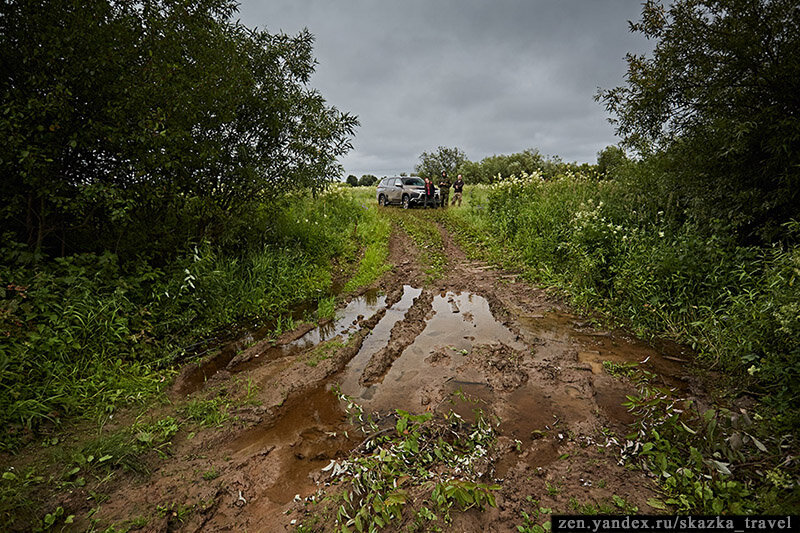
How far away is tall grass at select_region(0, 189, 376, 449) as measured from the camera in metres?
2.98

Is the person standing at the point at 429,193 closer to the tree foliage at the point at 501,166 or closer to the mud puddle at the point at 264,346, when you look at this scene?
the mud puddle at the point at 264,346

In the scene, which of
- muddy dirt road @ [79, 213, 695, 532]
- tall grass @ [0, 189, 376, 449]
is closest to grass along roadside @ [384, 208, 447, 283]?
muddy dirt road @ [79, 213, 695, 532]

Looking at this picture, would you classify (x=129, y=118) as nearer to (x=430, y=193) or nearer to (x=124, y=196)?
(x=124, y=196)

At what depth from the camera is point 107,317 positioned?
3.81 meters

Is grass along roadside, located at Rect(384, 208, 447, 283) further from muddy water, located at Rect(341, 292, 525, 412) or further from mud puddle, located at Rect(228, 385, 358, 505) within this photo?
mud puddle, located at Rect(228, 385, 358, 505)

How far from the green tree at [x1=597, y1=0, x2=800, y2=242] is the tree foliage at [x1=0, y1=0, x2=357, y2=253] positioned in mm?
6480

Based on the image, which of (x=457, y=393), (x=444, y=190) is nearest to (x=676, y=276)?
(x=457, y=393)

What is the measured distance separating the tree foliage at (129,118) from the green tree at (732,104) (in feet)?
21.3

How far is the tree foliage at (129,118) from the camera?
11.2 feet

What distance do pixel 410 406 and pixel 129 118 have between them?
4.51 metres

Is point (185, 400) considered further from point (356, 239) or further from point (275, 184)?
point (356, 239)

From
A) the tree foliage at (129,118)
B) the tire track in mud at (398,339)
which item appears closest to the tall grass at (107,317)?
the tree foliage at (129,118)

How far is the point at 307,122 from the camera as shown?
6770mm

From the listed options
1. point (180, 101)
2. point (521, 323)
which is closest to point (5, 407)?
point (180, 101)
